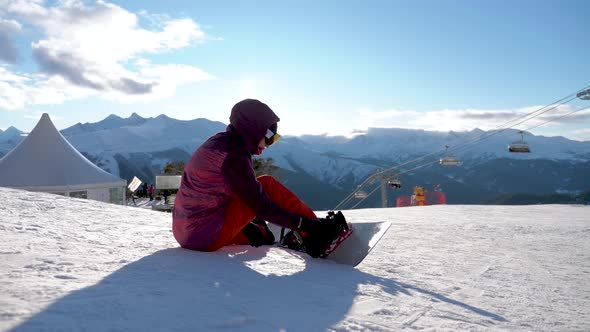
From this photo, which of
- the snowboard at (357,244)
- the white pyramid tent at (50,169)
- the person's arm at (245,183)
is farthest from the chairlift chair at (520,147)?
the person's arm at (245,183)

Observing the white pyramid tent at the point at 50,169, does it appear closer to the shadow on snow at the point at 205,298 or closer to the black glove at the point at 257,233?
the black glove at the point at 257,233

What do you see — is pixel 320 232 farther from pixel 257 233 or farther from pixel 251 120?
pixel 251 120

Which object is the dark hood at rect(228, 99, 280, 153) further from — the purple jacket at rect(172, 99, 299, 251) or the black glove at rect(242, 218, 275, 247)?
the black glove at rect(242, 218, 275, 247)

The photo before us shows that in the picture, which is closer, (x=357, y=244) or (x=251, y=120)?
(x=251, y=120)

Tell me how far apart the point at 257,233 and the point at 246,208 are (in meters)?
0.54

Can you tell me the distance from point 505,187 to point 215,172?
8104 inches

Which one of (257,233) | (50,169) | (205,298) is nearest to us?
(205,298)

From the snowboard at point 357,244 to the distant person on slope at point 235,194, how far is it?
0.64ft

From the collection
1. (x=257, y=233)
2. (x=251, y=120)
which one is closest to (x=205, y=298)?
(x=251, y=120)

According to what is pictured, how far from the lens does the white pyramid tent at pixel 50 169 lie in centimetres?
1247

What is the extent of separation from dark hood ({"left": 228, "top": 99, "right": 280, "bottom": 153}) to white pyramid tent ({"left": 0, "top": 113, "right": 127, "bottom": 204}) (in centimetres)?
1218

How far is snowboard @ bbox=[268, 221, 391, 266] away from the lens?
2.73m

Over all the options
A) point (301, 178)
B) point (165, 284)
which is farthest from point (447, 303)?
point (301, 178)

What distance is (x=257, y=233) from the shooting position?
2.96 metres
